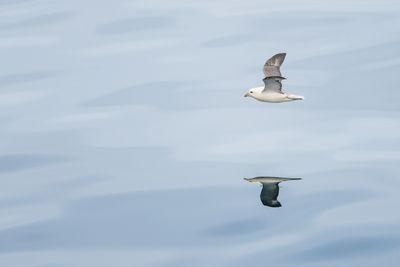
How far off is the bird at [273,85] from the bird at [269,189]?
210 centimetres

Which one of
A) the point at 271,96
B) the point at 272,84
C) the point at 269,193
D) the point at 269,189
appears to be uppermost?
the point at 272,84

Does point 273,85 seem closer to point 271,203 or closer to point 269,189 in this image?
point 271,203

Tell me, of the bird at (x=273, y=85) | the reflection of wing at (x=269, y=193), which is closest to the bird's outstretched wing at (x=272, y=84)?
the bird at (x=273, y=85)

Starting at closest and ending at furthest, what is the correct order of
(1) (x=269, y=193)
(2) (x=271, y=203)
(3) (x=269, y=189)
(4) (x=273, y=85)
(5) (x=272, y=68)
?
(5) (x=272, y=68) < (2) (x=271, y=203) < (4) (x=273, y=85) < (1) (x=269, y=193) < (3) (x=269, y=189)

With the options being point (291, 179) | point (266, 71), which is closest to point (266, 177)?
point (291, 179)

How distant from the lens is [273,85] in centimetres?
4459

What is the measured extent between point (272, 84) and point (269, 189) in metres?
2.71

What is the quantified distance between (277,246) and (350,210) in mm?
2588

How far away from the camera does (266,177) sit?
158 ft

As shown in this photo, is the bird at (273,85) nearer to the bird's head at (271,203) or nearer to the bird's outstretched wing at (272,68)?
the bird's outstretched wing at (272,68)

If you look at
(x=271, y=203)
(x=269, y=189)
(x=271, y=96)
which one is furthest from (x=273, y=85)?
(x=269, y=189)

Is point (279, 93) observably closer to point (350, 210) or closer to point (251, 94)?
point (251, 94)

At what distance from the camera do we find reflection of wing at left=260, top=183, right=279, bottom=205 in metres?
44.7

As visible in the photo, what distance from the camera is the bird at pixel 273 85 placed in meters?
43.9
